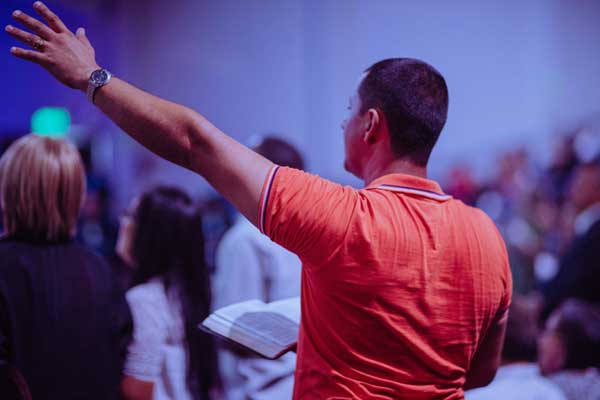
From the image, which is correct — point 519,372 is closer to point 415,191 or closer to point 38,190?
point 415,191

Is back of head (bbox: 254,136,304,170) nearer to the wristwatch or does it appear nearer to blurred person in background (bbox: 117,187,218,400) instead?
blurred person in background (bbox: 117,187,218,400)

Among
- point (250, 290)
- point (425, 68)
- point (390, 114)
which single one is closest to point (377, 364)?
point (390, 114)

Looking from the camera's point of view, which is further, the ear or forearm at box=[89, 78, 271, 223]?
the ear

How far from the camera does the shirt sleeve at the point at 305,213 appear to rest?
0.98 m

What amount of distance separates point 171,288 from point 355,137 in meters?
1.01

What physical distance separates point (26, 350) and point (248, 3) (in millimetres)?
5233

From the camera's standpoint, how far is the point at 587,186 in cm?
323

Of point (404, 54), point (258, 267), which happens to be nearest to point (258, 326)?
point (258, 267)

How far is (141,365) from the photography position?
5.86 ft

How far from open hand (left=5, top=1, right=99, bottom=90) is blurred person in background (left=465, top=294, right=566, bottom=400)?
1438 millimetres

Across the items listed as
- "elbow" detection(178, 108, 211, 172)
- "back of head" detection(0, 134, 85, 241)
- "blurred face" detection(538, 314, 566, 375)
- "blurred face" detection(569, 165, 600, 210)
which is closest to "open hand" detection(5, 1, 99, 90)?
"elbow" detection(178, 108, 211, 172)

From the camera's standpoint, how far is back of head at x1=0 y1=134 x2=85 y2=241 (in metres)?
1.59

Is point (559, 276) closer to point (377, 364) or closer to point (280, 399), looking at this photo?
point (280, 399)

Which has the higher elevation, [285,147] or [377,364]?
[285,147]
